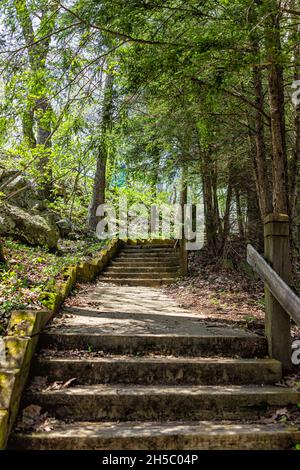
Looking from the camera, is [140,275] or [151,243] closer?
[140,275]

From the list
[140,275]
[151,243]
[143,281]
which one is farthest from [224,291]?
[151,243]

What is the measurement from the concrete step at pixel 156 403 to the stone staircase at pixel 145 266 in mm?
6259

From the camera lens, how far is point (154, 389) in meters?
3.22

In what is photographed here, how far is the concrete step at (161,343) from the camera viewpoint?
3779 millimetres

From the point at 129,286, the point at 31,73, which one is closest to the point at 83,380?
the point at 31,73

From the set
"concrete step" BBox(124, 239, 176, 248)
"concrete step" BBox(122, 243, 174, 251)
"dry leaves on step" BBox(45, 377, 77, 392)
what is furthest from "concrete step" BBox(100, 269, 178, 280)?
"dry leaves on step" BBox(45, 377, 77, 392)

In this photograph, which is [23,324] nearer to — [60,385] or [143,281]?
[60,385]

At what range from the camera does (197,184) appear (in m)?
10.9

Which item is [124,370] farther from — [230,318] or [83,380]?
[230,318]

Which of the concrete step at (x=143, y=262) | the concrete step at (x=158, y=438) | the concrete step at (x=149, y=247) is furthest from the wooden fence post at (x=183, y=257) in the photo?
the concrete step at (x=158, y=438)

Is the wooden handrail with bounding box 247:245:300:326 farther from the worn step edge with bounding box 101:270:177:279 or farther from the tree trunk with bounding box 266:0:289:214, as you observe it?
the worn step edge with bounding box 101:270:177:279

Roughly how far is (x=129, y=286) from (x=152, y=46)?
5979mm

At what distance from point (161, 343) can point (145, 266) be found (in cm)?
691

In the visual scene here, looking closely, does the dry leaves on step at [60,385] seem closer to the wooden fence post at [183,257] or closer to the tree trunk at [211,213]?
the wooden fence post at [183,257]
